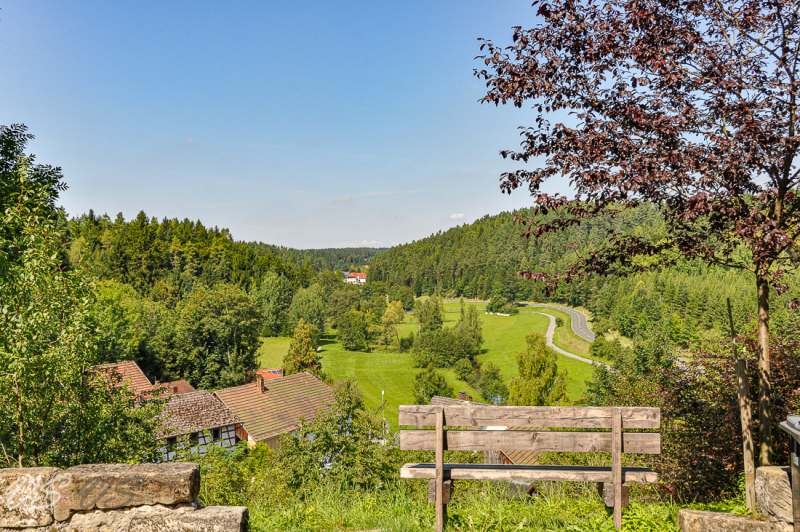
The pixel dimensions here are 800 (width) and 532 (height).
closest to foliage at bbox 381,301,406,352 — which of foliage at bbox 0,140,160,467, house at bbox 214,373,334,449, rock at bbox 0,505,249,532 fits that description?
house at bbox 214,373,334,449

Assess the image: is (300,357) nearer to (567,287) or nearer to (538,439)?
(567,287)

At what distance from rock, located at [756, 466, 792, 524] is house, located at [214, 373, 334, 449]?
86.6 feet

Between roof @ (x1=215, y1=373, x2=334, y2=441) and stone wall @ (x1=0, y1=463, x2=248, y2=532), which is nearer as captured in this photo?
stone wall @ (x1=0, y1=463, x2=248, y2=532)

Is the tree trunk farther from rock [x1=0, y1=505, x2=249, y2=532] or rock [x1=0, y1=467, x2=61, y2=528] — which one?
rock [x1=0, y1=467, x2=61, y2=528]

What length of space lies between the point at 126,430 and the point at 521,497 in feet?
20.1

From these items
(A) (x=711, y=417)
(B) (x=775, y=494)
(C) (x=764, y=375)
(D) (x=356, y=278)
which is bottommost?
(A) (x=711, y=417)

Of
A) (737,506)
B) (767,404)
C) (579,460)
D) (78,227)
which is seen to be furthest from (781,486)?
(78,227)

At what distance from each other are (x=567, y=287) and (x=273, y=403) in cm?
2132

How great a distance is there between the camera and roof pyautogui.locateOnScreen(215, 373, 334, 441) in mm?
29953

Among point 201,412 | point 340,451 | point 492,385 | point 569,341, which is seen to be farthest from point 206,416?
point 569,341

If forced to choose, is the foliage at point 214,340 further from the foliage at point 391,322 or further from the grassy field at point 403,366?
the foliage at point 391,322

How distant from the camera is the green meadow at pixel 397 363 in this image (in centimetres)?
5466

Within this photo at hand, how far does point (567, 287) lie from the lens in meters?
31.5

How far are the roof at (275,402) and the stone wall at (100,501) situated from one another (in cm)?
2569
